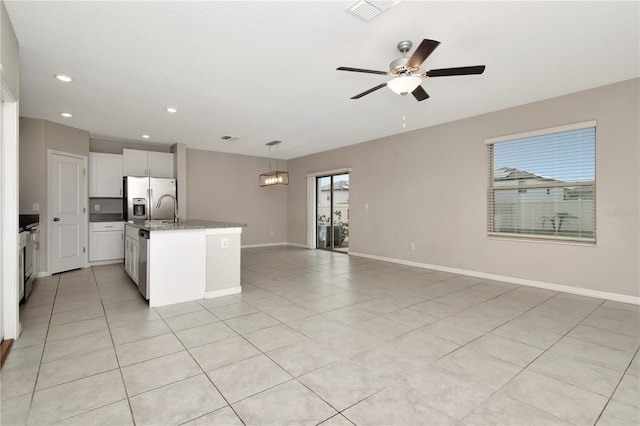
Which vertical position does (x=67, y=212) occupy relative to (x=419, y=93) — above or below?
below

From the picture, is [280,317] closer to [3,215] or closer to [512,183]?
[3,215]

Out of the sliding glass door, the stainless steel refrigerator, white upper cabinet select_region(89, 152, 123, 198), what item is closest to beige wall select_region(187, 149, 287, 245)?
the stainless steel refrigerator

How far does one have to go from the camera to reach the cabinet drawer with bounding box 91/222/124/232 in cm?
594

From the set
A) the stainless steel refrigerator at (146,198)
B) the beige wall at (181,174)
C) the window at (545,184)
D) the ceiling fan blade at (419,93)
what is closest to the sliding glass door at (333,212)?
the beige wall at (181,174)

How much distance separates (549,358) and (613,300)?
2317mm

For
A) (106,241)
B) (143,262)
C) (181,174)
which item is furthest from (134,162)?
(143,262)

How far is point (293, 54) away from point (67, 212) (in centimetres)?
510

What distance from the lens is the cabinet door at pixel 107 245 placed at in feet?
19.5

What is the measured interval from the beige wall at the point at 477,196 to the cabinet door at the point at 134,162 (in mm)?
4218

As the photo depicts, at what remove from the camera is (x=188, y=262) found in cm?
372

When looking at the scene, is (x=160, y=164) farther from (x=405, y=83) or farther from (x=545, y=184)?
(x=545, y=184)

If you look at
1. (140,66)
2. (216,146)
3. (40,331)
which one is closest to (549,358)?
(40,331)

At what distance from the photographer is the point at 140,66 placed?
10.5 feet

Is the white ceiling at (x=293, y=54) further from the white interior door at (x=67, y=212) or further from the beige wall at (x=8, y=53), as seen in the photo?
the white interior door at (x=67, y=212)
